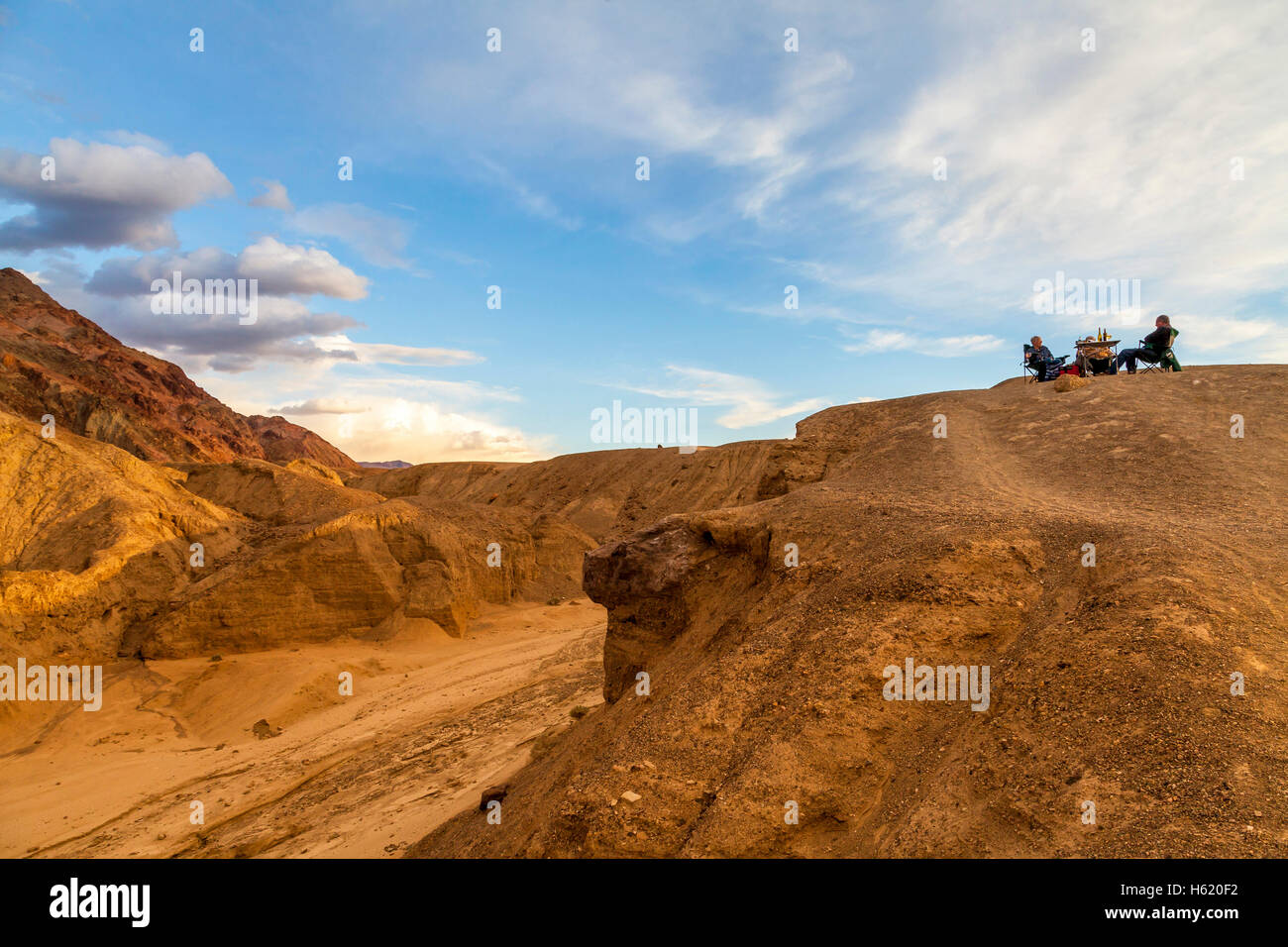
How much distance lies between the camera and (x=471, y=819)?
5.91m

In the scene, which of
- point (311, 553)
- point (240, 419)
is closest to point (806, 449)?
point (311, 553)

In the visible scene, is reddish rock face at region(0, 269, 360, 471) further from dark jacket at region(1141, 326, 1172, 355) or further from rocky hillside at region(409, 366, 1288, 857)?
dark jacket at region(1141, 326, 1172, 355)

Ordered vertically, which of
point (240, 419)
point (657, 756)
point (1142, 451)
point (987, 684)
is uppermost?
point (240, 419)

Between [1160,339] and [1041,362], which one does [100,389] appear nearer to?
[1041,362]

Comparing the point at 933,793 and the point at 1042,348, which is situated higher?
the point at 1042,348

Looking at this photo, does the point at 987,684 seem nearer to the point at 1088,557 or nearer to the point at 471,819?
the point at 1088,557

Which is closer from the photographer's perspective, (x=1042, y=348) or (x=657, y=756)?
(x=657, y=756)

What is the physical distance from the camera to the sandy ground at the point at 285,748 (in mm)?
7031

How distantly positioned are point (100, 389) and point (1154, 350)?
5282 centimetres

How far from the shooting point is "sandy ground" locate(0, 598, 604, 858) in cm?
703

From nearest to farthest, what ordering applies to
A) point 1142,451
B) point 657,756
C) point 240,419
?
point 657,756, point 1142,451, point 240,419

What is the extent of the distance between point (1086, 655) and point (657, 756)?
2.43 metres

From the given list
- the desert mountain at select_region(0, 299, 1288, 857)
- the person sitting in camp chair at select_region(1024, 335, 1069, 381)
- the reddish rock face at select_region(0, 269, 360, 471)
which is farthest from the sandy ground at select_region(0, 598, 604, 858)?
the reddish rock face at select_region(0, 269, 360, 471)

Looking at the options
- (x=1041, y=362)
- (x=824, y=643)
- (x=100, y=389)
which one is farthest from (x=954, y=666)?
(x=100, y=389)
